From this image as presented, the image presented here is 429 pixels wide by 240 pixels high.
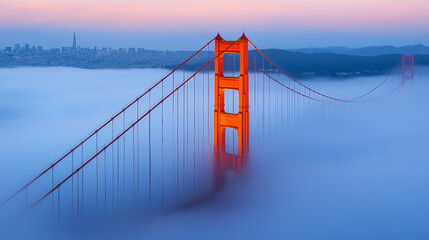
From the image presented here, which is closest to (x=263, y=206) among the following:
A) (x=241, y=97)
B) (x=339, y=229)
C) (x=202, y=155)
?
(x=339, y=229)

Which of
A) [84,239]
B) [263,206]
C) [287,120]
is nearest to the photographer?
[84,239]

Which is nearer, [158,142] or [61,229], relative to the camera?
[61,229]

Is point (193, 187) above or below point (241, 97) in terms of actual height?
below

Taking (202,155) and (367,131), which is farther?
(367,131)

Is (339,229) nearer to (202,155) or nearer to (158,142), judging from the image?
(202,155)

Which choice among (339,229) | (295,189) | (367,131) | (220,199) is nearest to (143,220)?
(220,199)

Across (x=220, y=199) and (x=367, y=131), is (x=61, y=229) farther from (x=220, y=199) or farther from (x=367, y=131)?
(x=367, y=131)

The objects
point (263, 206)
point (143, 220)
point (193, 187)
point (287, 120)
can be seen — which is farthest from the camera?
point (287, 120)

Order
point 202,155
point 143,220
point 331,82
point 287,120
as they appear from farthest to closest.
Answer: point 331,82 → point 287,120 → point 202,155 → point 143,220

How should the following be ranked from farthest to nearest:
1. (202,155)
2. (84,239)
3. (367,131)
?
(367,131) → (202,155) → (84,239)
